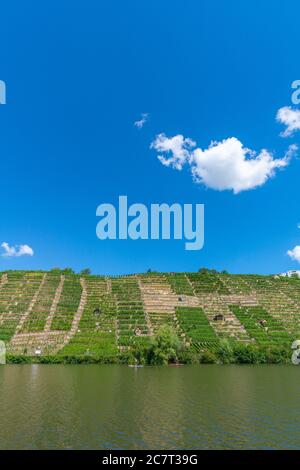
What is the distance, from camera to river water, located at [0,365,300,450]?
3262cm

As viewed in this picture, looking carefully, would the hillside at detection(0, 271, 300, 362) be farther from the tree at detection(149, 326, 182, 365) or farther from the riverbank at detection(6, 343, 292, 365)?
the tree at detection(149, 326, 182, 365)

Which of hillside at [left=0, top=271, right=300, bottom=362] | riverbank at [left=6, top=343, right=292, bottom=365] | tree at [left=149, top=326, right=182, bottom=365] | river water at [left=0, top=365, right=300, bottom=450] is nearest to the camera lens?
river water at [left=0, top=365, right=300, bottom=450]

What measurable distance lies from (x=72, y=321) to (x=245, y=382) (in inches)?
2928

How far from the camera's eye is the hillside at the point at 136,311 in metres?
121

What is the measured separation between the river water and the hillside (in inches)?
2083

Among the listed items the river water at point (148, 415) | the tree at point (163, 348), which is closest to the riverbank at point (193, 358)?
the tree at point (163, 348)

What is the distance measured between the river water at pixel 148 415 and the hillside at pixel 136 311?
52901 mm

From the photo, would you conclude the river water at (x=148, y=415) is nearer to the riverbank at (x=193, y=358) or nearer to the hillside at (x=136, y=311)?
the riverbank at (x=193, y=358)

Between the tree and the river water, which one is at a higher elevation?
the tree

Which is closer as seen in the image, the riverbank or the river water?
the river water

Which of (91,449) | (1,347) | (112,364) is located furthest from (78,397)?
(1,347)

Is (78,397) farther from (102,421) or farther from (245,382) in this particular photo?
(245,382)

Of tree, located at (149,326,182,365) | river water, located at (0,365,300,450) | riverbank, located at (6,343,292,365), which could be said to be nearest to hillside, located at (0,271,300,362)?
riverbank, located at (6,343,292,365)

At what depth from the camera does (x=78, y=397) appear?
51688 millimetres
